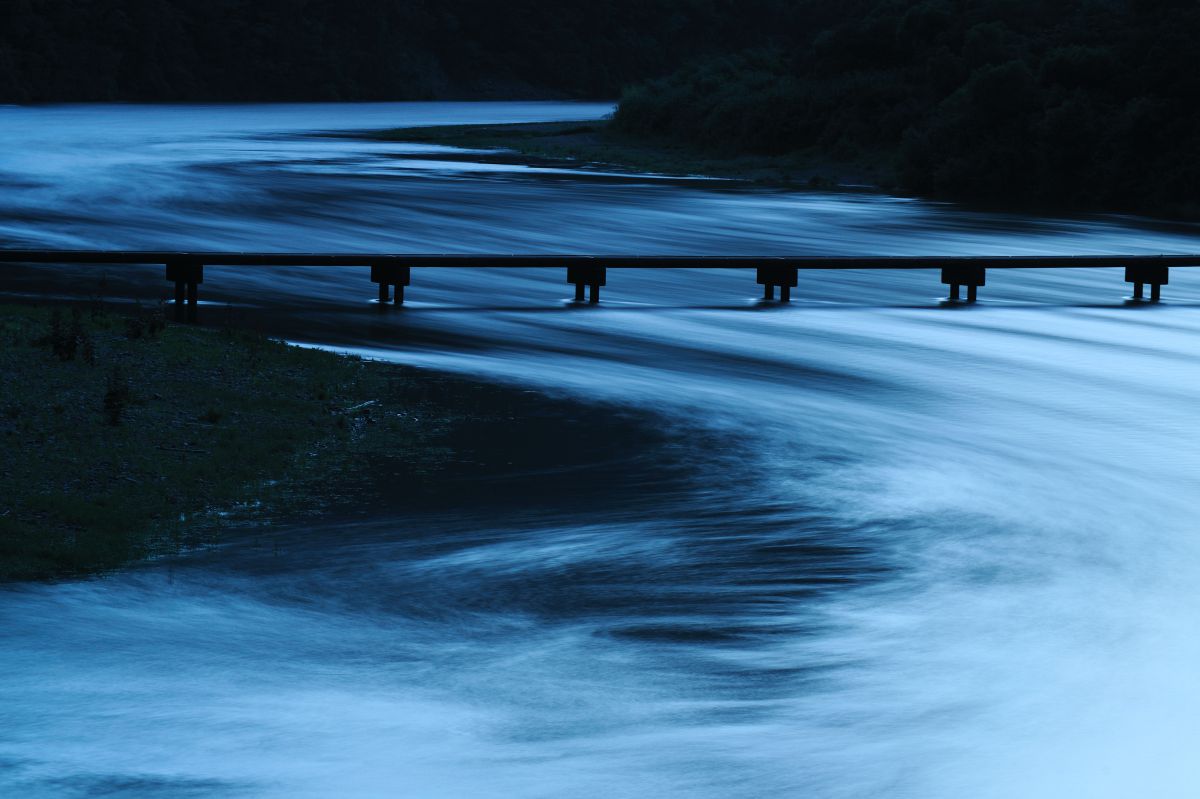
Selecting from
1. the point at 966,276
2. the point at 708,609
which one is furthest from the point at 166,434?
the point at 966,276

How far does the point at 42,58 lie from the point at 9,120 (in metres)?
39.2

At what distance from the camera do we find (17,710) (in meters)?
9.23

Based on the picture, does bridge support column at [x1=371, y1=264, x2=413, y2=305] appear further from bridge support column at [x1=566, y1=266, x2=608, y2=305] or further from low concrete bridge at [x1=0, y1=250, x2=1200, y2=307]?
bridge support column at [x1=566, y1=266, x2=608, y2=305]

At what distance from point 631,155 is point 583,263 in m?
49.7

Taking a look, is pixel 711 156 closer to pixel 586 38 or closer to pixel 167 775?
pixel 167 775

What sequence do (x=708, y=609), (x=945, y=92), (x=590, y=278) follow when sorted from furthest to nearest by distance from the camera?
(x=945, y=92)
(x=590, y=278)
(x=708, y=609)

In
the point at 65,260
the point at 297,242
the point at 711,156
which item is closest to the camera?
the point at 65,260

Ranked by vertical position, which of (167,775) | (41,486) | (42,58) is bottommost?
(167,775)

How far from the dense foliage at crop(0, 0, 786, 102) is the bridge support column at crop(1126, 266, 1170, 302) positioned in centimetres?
12249

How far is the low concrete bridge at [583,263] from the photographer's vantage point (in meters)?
25.4

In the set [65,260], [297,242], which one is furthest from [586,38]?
[65,260]

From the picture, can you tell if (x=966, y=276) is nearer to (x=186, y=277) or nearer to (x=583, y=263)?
(x=583, y=263)

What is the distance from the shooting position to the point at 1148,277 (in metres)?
30.4

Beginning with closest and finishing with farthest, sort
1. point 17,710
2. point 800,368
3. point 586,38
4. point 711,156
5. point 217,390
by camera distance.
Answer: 1. point 17,710
2. point 217,390
3. point 800,368
4. point 711,156
5. point 586,38
